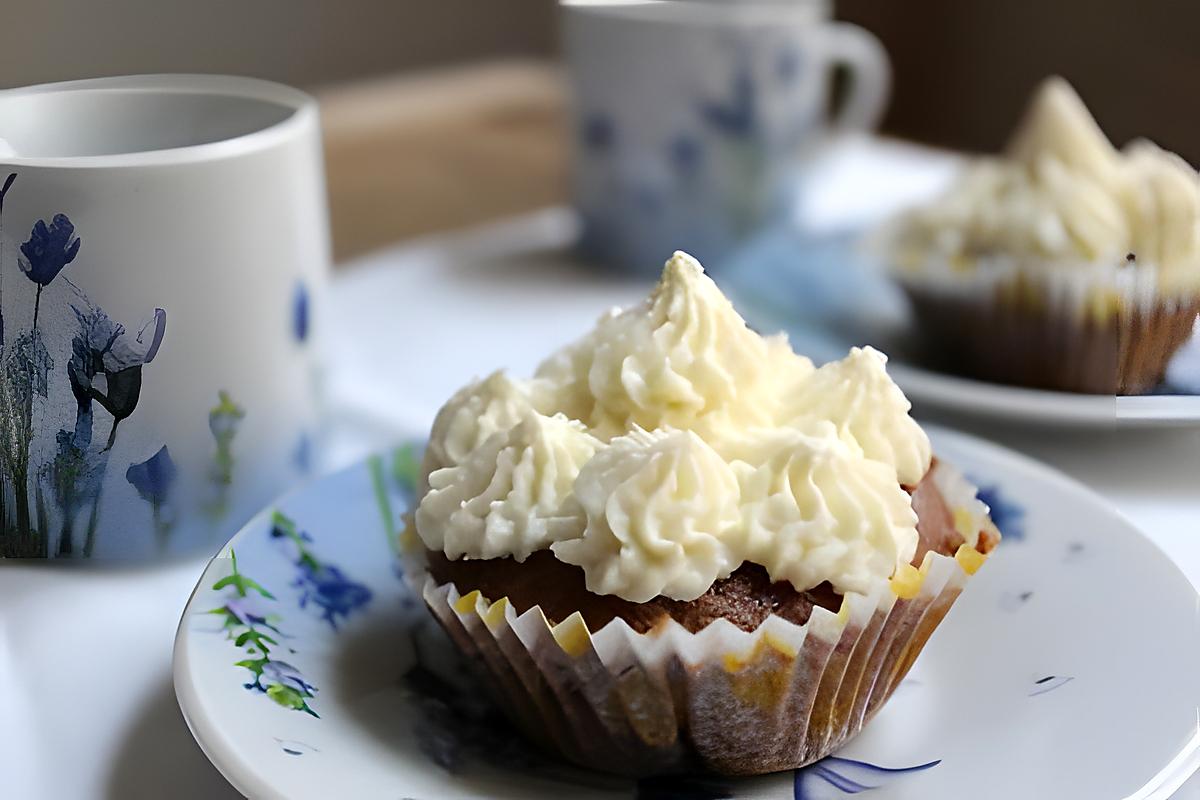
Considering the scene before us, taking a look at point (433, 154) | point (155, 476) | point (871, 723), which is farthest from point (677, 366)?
point (433, 154)

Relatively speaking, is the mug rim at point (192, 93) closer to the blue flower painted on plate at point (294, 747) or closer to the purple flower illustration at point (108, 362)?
the purple flower illustration at point (108, 362)

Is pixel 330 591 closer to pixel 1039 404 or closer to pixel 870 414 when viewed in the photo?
pixel 870 414

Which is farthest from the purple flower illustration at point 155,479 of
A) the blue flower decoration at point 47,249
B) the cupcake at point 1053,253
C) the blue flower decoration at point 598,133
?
the blue flower decoration at point 598,133

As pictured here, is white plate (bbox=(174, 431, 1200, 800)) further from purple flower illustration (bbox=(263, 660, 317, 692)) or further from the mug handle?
the mug handle

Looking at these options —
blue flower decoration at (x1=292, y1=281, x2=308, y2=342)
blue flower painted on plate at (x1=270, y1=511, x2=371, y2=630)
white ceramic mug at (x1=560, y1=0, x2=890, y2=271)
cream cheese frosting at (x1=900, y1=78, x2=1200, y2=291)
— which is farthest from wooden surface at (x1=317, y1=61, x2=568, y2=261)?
blue flower painted on plate at (x1=270, y1=511, x2=371, y2=630)

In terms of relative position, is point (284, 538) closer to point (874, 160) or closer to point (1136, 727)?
point (1136, 727)
